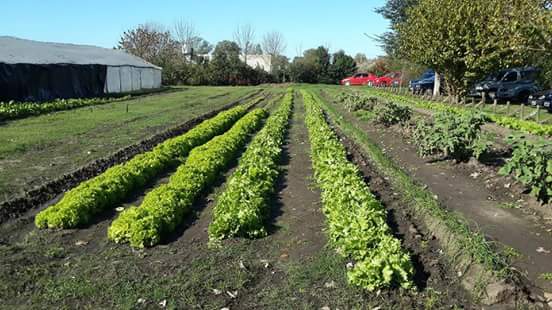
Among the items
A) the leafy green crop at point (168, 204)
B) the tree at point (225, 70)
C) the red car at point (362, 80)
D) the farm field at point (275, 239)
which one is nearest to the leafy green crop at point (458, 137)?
the farm field at point (275, 239)

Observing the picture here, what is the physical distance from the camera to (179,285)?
5.12 meters

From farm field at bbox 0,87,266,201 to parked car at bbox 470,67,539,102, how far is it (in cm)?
1734

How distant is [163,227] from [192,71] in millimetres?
56305

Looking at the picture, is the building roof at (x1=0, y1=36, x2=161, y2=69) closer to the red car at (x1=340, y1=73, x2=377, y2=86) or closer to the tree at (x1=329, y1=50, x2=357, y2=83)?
the red car at (x1=340, y1=73, x2=377, y2=86)

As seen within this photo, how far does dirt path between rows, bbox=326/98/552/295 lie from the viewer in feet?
19.2

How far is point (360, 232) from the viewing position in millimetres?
5750

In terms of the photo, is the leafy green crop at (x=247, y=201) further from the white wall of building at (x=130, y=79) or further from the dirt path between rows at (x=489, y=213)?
the white wall of building at (x=130, y=79)

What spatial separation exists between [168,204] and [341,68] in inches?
2673

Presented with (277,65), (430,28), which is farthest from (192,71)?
(430,28)

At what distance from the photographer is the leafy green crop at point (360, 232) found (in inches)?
195

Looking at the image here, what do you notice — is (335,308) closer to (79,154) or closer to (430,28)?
(79,154)

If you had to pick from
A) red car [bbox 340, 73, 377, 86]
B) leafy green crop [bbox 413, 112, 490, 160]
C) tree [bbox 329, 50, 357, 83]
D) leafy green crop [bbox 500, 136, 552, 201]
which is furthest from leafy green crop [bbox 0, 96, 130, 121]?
tree [bbox 329, 50, 357, 83]

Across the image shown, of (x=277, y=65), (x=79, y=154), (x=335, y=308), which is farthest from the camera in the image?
(x=277, y=65)

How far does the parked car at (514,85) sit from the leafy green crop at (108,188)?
21.4m
